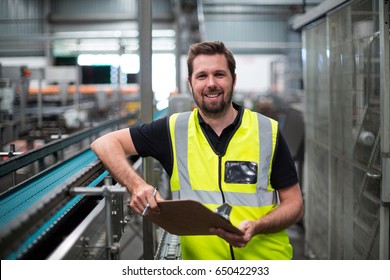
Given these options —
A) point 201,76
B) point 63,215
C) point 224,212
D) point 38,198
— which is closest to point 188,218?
point 224,212

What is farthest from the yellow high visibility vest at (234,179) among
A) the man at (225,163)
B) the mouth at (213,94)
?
the mouth at (213,94)

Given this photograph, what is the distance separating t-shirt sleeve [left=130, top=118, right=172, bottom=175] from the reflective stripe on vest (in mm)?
49

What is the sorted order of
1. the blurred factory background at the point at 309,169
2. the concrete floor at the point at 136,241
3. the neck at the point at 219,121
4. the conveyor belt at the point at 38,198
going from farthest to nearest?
1. the concrete floor at the point at 136,241
2. the neck at the point at 219,121
3. the blurred factory background at the point at 309,169
4. the conveyor belt at the point at 38,198

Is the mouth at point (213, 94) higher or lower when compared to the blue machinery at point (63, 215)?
higher

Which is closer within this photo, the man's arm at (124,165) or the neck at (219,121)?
the man's arm at (124,165)

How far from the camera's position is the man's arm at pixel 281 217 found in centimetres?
Result: 136

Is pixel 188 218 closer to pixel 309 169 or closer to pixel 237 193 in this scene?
pixel 237 193

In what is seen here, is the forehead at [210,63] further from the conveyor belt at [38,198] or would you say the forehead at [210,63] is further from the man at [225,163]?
the conveyor belt at [38,198]

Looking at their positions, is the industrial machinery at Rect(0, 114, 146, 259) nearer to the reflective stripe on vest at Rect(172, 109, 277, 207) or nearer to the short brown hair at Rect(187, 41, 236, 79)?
the reflective stripe on vest at Rect(172, 109, 277, 207)

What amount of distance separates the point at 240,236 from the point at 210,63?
1.90 feet

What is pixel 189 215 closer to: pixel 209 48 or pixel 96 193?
pixel 96 193

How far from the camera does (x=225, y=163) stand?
5.06 ft
